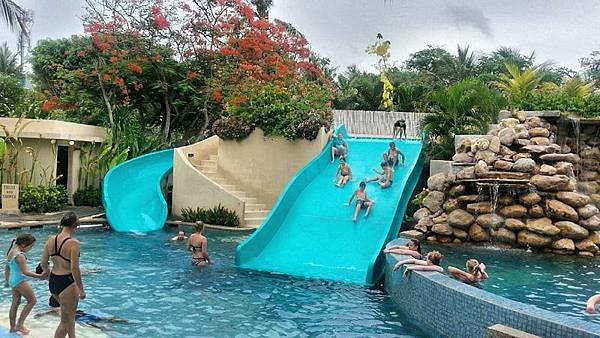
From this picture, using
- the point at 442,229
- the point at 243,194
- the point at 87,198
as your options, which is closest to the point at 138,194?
the point at 243,194

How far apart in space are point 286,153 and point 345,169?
3031 mm

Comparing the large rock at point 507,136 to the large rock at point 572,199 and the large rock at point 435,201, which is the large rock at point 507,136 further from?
the large rock at point 435,201

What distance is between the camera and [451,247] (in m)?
12.4

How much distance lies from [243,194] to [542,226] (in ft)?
29.7

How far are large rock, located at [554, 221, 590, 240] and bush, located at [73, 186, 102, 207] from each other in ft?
48.0

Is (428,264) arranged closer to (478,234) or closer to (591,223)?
(478,234)

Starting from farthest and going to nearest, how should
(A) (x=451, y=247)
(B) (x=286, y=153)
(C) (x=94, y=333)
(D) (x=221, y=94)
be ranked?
(D) (x=221, y=94) → (B) (x=286, y=153) → (A) (x=451, y=247) → (C) (x=94, y=333)

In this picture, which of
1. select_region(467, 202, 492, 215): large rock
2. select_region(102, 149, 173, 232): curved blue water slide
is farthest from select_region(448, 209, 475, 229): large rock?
select_region(102, 149, 173, 232): curved blue water slide

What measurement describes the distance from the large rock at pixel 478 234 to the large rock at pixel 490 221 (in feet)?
0.37

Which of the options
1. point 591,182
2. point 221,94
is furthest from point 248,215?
point 591,182

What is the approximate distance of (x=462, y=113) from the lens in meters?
15.7

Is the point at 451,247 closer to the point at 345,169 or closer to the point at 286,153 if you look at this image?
the point at 345,169

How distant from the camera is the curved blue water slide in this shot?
51.7 ft

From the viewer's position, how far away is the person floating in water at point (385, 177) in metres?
14.1
